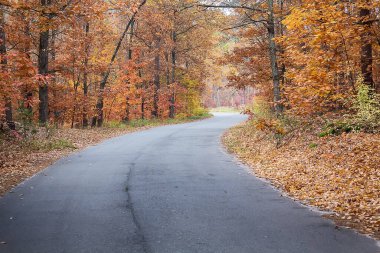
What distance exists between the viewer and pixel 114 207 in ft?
24.9

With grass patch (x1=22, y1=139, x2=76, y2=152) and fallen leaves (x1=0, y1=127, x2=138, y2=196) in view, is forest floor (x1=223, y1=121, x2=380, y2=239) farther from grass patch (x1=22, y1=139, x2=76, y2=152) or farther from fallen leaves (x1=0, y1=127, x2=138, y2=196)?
grass patch (x1=22, y1=139, x2=76, y2=152)

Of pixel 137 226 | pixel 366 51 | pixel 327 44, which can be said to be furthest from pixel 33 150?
pixel 366 51

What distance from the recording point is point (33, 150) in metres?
16.2

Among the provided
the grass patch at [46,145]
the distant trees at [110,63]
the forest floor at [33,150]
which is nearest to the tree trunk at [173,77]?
the distant trees at [110,63]

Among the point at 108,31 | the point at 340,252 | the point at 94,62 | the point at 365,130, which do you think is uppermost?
the point at 108,31

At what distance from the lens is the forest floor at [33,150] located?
11.6 m

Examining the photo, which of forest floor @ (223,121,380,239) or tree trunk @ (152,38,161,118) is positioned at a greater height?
tree trunk @ (152,38,161,118)

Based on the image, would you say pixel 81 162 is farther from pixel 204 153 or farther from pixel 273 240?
pixel 273 240

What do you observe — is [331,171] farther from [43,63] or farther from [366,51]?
[43,63]

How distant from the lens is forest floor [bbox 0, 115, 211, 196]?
1157 cm

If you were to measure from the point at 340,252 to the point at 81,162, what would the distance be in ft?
33.4

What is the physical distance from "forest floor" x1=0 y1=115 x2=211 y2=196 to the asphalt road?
77cm

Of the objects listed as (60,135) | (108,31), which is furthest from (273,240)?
(108,31)

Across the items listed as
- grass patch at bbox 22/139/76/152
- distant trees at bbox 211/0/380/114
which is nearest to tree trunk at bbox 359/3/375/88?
distant trees at bbox 211/0/380/114
